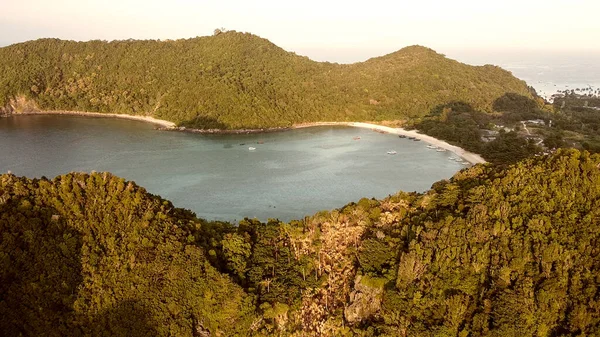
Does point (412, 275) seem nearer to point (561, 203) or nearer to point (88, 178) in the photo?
point (561, 203)

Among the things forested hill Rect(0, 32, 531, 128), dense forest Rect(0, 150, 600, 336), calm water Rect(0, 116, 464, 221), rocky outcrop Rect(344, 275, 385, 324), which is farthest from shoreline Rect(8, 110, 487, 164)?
rocky outcrop Rect(344, 275, 385, 324)

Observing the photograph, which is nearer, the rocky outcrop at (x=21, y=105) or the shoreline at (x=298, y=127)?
the shoreline at (x=298, y=127)

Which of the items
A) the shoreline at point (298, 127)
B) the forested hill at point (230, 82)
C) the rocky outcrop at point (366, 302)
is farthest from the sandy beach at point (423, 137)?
the rocky outcrop at point (366, 302)

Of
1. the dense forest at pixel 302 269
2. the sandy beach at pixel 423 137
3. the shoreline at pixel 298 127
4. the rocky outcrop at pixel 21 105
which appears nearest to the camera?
the dense forest at pixel 302 269

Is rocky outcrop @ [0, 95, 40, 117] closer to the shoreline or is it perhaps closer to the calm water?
the shoreline

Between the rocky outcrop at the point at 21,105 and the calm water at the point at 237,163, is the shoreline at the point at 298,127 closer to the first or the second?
the rocky outcrop at the point at 21,105

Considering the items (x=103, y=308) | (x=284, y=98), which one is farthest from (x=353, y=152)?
(x=103, y=308)

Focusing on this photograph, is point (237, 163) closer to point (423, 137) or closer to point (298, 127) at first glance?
point (298, 127)
